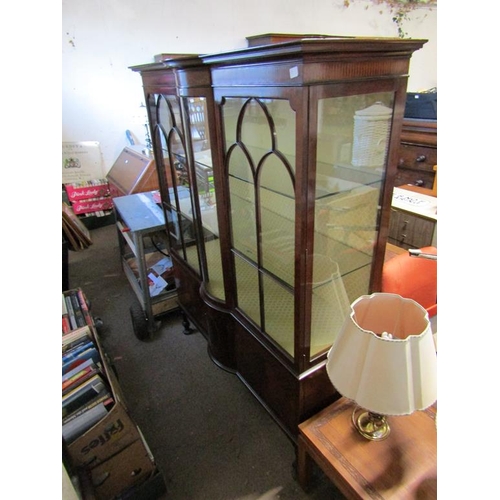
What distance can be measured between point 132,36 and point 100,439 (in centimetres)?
326

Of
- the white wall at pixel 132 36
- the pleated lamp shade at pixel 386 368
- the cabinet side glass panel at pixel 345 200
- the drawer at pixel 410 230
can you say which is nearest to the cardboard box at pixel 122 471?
the cabinet side glass panel at pixel 345 200

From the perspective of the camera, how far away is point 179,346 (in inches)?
81.9

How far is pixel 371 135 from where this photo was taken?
1.04m

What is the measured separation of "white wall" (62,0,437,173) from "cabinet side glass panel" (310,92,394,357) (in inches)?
113

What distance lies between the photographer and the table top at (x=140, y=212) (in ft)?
6.60

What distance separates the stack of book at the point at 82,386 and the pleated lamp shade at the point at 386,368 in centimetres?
85

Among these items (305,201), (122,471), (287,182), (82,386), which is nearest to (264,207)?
(287,182)

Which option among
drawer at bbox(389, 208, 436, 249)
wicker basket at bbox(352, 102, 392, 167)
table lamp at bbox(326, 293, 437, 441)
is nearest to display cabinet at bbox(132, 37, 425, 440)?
wicker basket at bbox(352, 102, 392, 167)

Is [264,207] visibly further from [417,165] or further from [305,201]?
[417,165]

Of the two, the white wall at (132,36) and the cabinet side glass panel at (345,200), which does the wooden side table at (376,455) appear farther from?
the white wall at (132,36)

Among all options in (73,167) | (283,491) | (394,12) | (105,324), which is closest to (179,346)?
(105,324)
